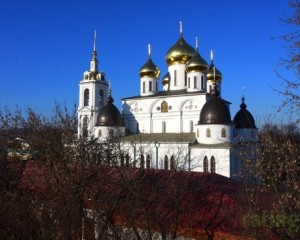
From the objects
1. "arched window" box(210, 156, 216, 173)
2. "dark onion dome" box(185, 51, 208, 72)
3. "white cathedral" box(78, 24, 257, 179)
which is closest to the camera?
"arched window" box(210, 156, 216, 173)

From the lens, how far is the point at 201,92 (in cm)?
3006

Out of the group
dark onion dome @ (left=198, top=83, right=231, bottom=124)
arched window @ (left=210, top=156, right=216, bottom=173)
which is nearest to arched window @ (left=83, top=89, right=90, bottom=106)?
dark onion dome @ (left=198, top=83, right=231, bottom=124)

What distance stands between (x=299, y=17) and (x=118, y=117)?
2540 cm

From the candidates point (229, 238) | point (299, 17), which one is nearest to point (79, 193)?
point (229, 238)

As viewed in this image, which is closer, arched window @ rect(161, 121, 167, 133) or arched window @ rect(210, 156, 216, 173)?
arched window @ rect(210, 156, 216, 173)

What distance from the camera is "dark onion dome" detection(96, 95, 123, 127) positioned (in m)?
31.0

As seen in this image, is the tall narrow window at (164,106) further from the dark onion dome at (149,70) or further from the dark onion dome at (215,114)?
the dark onion dome at (215,114)

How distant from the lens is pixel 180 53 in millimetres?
34188

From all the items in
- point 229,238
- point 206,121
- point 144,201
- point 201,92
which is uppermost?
point 201,92

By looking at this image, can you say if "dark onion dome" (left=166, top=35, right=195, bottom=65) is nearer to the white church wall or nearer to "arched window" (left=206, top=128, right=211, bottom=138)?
the white church wall

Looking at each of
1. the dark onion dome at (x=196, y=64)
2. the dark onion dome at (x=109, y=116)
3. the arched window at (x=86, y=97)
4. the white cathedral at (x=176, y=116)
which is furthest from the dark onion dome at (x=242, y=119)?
the arched window at (x=86, y=97)

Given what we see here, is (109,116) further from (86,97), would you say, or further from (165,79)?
(165,79)

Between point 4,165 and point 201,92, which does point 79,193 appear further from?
point 201,92

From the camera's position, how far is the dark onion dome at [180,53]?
3422 cm
